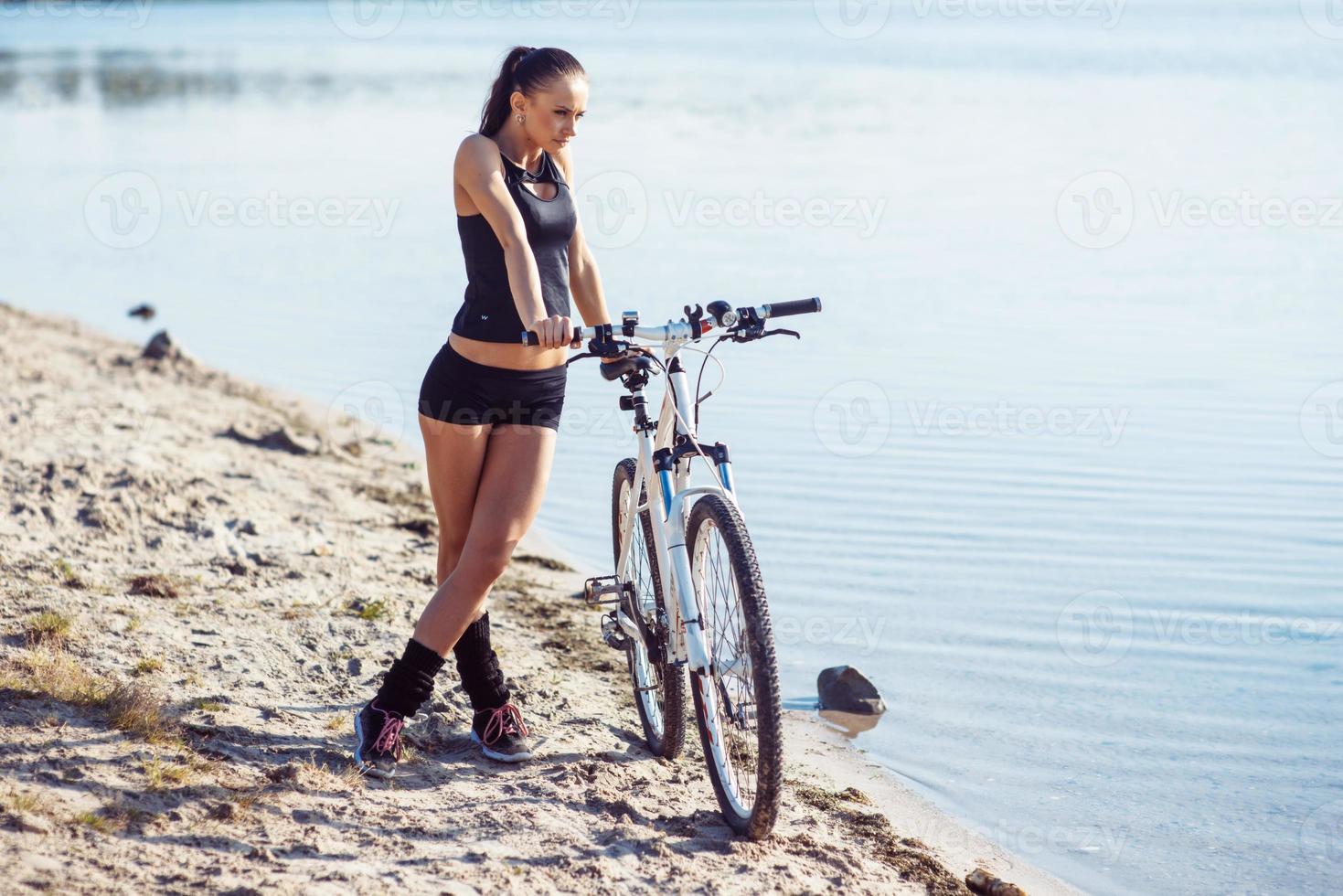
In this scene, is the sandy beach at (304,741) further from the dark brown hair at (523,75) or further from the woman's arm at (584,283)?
the dark brown hair at (523,75)

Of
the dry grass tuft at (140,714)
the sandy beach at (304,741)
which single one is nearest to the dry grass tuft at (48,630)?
the sandy beach at (304,741)

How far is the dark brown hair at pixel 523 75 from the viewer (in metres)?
3.64

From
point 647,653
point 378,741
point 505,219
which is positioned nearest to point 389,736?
point 378,741

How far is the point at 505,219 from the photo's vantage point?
11.7ft

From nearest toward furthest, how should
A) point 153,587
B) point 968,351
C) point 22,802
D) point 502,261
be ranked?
point 22,802
point 502,261
point 153,587
point 968,351

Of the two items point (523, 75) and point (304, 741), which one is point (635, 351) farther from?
point (304, 741)

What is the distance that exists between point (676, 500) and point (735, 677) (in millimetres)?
501

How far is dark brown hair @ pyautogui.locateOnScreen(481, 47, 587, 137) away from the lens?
364 cm

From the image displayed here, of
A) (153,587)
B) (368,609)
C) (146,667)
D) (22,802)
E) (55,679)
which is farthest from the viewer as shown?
(368,609)

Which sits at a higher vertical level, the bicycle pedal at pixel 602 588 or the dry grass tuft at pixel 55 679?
the bicycle pedal at pixel 602 588

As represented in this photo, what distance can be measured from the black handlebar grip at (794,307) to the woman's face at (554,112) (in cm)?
71

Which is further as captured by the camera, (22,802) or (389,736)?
(389,736)

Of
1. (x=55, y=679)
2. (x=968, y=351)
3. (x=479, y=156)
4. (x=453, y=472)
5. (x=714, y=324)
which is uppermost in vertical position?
(x=968, y=351)

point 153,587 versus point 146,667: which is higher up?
point 153,587
